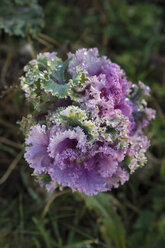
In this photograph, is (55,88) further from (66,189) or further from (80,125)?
(66,189)

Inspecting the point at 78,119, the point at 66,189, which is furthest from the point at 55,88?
the point at 66,189

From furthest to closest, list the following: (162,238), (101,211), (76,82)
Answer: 1. (162,238)
2. (101,211)
3. (76,82)

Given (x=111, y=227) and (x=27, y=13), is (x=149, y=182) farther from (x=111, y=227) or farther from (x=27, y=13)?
(x=27, y=13)

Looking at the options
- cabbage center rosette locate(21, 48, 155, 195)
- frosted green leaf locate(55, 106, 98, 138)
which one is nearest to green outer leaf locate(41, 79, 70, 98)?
cabbage center rosette locate(21, 48, 155, 195)

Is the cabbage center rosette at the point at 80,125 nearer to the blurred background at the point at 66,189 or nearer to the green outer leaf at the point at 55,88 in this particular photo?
the green outer leaf at the point at 55,88

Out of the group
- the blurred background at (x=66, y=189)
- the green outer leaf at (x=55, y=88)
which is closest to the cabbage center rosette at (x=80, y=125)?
the green outer leaf at (x=55, y=88)

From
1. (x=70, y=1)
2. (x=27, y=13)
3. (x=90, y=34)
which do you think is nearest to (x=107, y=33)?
(x=90, y=34)
